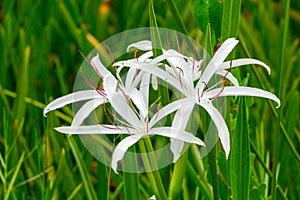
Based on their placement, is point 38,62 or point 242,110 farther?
point 38,62

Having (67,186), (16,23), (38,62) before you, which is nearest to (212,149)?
(67,186)

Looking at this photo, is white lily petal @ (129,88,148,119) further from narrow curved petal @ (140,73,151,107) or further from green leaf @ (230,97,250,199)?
green leaf @ (230,97,250,199)

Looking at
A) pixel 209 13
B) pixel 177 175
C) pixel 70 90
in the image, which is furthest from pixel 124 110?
pixel 70 90

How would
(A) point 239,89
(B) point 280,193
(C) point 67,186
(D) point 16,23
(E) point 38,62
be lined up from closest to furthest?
(A) point 239,89 < (B) point 280,193 < (C) point 67,186 < (E) point 38,62 < (D) point 16,23

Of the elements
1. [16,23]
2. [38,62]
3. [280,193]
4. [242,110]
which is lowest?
[280,193]

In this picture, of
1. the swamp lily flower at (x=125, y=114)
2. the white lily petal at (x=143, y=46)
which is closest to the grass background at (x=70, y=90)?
the white lily petal at (x=143, y=46)

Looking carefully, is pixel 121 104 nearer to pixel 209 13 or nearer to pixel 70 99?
pixel 70 99

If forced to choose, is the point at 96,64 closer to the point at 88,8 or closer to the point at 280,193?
the point at 280,193

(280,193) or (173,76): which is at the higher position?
(173,76)
